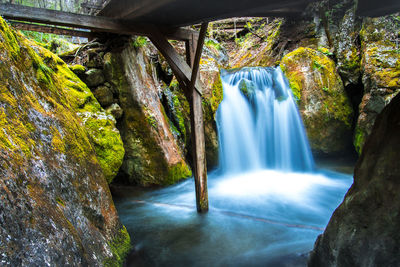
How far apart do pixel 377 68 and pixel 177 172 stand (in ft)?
20.6

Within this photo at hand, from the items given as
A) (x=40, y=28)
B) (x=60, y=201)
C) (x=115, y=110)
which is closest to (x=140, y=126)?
(x=115, y=110)

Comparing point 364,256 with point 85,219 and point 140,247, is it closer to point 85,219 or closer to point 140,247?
point 85,219

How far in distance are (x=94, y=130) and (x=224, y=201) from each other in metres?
3.24

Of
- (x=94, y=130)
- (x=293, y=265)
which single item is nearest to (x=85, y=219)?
(x=293, y=265)

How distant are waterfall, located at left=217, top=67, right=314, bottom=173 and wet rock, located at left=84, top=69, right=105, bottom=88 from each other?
3.57 meters

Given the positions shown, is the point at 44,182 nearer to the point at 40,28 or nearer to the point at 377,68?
the point at 40,28

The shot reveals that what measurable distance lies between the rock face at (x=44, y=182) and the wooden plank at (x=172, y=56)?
6.71 feet

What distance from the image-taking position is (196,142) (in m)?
4.76

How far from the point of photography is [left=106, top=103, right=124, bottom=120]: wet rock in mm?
5914

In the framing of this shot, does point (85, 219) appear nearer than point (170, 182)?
Yes

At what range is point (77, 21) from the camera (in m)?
4.19

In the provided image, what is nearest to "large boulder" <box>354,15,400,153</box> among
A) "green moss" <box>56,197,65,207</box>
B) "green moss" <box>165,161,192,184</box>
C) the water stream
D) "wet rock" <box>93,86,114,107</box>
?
the water stream

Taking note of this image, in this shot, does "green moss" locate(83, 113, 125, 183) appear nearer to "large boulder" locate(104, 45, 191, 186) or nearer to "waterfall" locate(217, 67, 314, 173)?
"large boulder" locate(104, 45, 191, 186)

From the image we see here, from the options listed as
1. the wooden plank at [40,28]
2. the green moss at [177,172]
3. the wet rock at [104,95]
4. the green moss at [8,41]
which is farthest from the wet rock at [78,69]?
the green moss at [8,41]
